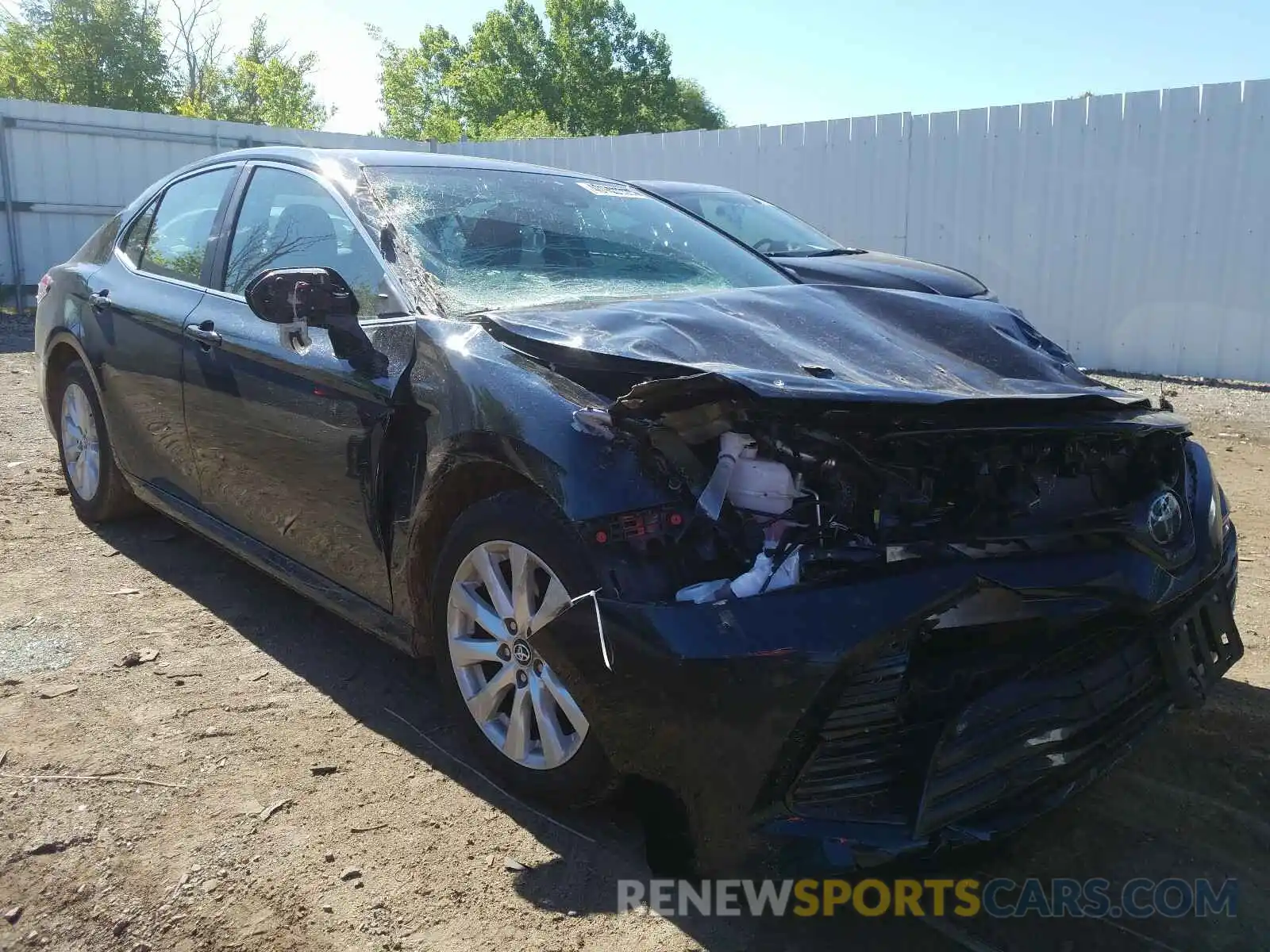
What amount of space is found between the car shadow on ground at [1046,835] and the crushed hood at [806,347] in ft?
3.11

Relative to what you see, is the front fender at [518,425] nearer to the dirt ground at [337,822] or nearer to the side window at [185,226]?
the dirt ground at [337,822]

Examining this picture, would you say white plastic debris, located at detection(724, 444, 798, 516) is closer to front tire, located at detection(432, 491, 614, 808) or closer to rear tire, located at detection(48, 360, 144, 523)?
front tire, located at detection(432, 491, 614, 808)

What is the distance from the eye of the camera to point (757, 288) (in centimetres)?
331

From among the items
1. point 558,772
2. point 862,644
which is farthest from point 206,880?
point 862,644

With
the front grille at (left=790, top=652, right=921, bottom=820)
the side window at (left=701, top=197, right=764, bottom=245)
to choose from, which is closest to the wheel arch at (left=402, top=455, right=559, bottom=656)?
the front grille at (left=790, top=652, right=921, bottom=820)

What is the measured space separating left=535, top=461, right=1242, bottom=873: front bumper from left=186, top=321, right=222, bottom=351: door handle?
202cm

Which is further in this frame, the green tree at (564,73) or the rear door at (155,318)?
the green tree at (564,73)

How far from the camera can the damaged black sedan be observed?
2.07m

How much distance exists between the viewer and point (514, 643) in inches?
99.8

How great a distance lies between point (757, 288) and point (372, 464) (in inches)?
52.5

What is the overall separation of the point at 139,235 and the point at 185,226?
19.9 inches

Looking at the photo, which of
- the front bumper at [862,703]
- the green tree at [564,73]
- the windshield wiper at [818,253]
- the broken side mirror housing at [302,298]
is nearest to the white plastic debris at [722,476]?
the front bumper at [862,703]

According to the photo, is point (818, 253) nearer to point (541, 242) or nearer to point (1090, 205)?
point (1090, 205)

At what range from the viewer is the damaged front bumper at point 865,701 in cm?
203
